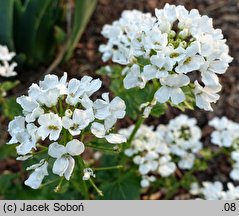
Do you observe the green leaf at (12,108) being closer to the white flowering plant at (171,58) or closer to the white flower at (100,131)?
the white flowering plant at (171,58)

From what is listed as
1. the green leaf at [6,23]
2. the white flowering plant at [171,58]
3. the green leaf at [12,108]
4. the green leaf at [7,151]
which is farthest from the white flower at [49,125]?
the green leaf at [6,23]

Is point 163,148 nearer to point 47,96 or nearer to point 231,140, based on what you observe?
point 231,140

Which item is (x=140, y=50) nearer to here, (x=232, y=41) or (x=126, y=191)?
(x=126, y=191)

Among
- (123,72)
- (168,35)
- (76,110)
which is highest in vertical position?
(168,35)

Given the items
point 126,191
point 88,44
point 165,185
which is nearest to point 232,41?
point 88,44

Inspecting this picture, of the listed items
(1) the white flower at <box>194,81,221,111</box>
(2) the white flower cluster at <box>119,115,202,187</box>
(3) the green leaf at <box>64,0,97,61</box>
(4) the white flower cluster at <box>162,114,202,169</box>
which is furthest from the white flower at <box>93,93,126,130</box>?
(3) the green leaf at <box>64,0,97,61</box>
